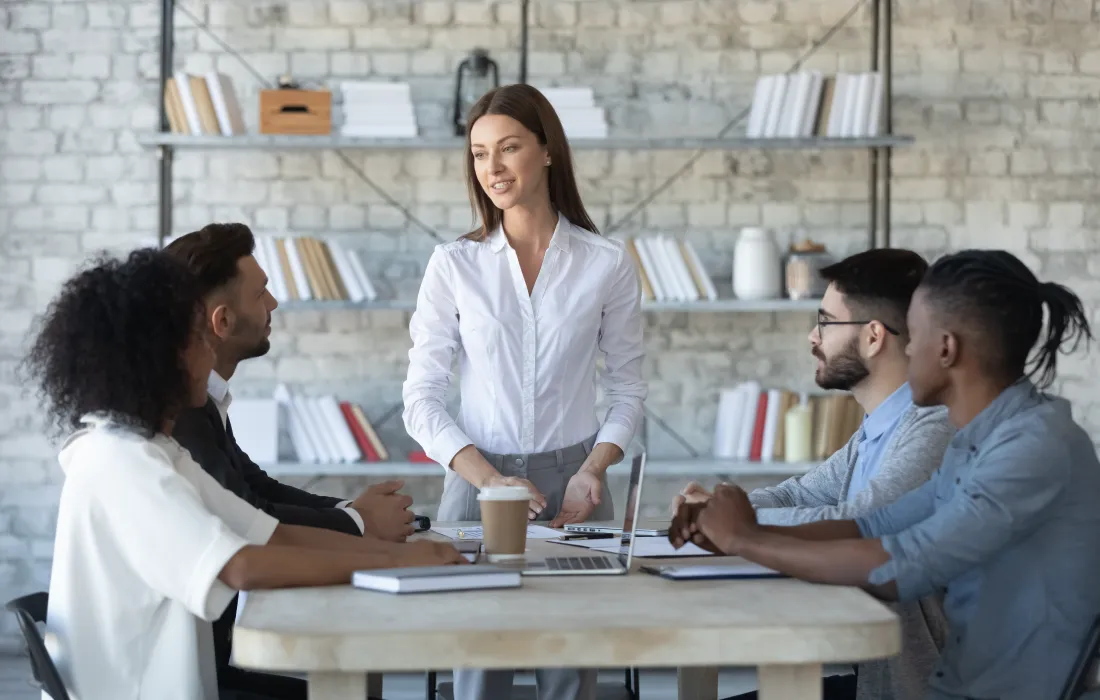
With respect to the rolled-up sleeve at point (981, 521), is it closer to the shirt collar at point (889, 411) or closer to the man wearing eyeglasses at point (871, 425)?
the man wearing eyeglasses at point (871, 425)

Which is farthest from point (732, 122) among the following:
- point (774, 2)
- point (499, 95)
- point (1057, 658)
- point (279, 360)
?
point (1057, 658)

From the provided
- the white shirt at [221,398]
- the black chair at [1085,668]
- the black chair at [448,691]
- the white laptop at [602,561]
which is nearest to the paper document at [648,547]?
the white laptop at [602,561]

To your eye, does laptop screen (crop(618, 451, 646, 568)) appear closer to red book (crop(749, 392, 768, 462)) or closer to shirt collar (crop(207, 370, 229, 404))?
shirt collar (crop(207, 370, 229, 404))

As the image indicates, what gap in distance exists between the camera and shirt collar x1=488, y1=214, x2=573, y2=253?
2758 millimetres

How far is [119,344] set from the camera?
1.58m

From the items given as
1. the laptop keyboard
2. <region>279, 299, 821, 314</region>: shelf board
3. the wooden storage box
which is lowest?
the laptop keyboard

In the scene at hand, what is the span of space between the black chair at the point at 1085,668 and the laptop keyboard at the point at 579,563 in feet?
2.00

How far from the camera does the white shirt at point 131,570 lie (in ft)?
5.05

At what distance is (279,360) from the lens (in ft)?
15.5

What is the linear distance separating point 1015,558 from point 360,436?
3.06 metres

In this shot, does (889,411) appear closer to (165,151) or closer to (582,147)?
(582,147)

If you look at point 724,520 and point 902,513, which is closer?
point 724,520

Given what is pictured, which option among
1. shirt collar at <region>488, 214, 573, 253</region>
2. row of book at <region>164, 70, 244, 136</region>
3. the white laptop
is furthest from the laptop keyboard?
row of book at <region>164, 70, 244, 136</region>

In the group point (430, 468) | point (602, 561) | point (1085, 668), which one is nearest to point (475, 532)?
point (602, 561)
